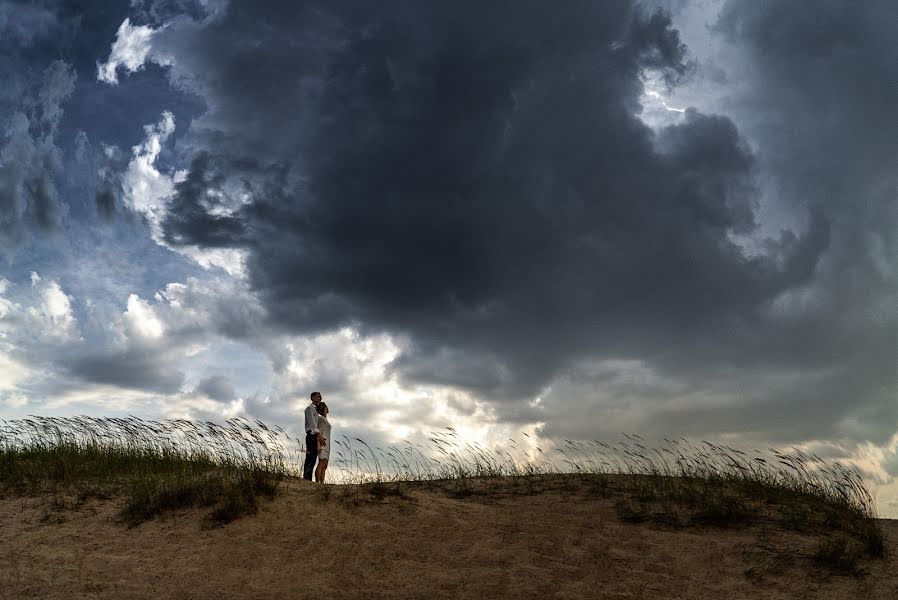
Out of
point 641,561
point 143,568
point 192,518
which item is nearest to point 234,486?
point 192,518

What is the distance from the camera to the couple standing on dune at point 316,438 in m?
13.2

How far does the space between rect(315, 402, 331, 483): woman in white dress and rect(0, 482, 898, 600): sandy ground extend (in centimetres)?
224

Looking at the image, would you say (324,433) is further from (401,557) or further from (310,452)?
(401,557)

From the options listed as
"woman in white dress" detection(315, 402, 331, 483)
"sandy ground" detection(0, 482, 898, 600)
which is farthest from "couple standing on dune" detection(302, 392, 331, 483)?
"sandy ground" detection(0, 482, 898, 600)

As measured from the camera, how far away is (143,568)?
29.5 feet

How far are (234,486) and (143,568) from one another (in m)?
2.16

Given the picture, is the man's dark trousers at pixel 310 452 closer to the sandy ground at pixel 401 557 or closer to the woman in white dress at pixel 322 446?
the woman in white dress at pixel 322 446

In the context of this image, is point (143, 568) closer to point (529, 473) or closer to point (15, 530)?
point (15, 530)

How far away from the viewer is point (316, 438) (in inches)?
523

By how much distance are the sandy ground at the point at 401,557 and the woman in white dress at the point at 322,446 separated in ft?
7.34

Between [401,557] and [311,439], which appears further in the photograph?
[311,439]

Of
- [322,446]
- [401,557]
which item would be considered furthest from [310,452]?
[401,557]

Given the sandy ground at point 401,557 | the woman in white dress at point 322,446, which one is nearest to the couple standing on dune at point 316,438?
the woman in white dress at point 322,446

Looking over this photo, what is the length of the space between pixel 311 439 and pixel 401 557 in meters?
4.84
